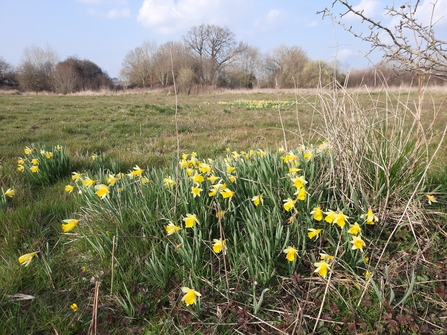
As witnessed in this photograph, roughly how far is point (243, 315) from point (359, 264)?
0.79 m

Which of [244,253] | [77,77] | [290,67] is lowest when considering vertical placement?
[244,253]

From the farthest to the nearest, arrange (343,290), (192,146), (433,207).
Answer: (192,146)
(433,207)
(343,290)

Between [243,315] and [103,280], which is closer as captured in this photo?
[243,315]

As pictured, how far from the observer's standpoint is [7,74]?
43375 millimetres

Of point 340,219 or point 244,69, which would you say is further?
point 244,69

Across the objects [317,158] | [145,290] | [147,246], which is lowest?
[145,290]

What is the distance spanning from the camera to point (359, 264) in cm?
169

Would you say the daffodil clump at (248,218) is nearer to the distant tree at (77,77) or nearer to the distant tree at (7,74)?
the distant tree at (77,77)

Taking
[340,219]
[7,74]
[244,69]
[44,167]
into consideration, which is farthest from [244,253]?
[7,74]

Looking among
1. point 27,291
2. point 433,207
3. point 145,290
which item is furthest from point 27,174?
point 433,207

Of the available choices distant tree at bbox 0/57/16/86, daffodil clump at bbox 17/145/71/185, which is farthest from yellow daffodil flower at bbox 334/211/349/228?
distant tree at bbox 0/57/16/86

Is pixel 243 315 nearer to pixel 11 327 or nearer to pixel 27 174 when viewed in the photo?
pixel 11 327

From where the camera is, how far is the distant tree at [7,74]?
4291cm

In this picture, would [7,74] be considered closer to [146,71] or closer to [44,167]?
[146,71]
